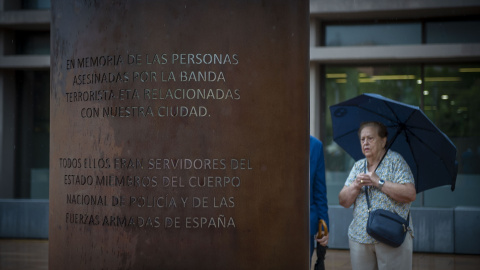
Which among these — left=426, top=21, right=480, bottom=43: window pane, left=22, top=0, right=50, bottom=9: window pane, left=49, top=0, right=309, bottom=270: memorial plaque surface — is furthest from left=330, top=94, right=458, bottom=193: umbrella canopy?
left=22, top=0, right=50, bottom=9: window pane

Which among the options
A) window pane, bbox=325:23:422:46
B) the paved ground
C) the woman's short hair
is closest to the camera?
the woman's short hair

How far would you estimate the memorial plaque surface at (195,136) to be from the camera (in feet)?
13.3

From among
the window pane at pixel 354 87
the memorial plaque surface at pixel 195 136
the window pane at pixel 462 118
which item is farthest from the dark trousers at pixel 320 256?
the window pane at pixel 354 87

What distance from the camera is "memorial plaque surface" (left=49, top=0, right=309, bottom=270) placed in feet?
13.3

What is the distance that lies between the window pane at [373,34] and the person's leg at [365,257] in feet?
39.1

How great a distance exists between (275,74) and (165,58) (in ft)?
2.00

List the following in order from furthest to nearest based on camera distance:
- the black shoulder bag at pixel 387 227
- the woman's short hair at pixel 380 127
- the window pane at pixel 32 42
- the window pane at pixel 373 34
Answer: the window pane at pixel 32 42 → the window pane at pixel 373 34 → the woman's short hair at pixel 380 127 → the black shoulder bag at pixel 387 227

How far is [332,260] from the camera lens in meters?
13.6

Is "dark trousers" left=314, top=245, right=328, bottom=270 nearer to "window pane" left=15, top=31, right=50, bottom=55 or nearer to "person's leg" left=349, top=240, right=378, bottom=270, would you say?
"person's leg" left=349, top=240, right=378, bottom=270

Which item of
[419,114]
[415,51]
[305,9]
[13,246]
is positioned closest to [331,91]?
[415,51]


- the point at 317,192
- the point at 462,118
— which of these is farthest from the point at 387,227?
the point at 462,118

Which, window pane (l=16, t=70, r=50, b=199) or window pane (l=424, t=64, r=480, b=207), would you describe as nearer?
window pane (l=424, t=64, r=480, b=207)

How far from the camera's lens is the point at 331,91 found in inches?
733

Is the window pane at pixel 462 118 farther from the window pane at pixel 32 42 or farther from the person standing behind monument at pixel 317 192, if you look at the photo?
the person standing behind monument at pixel 317 192
